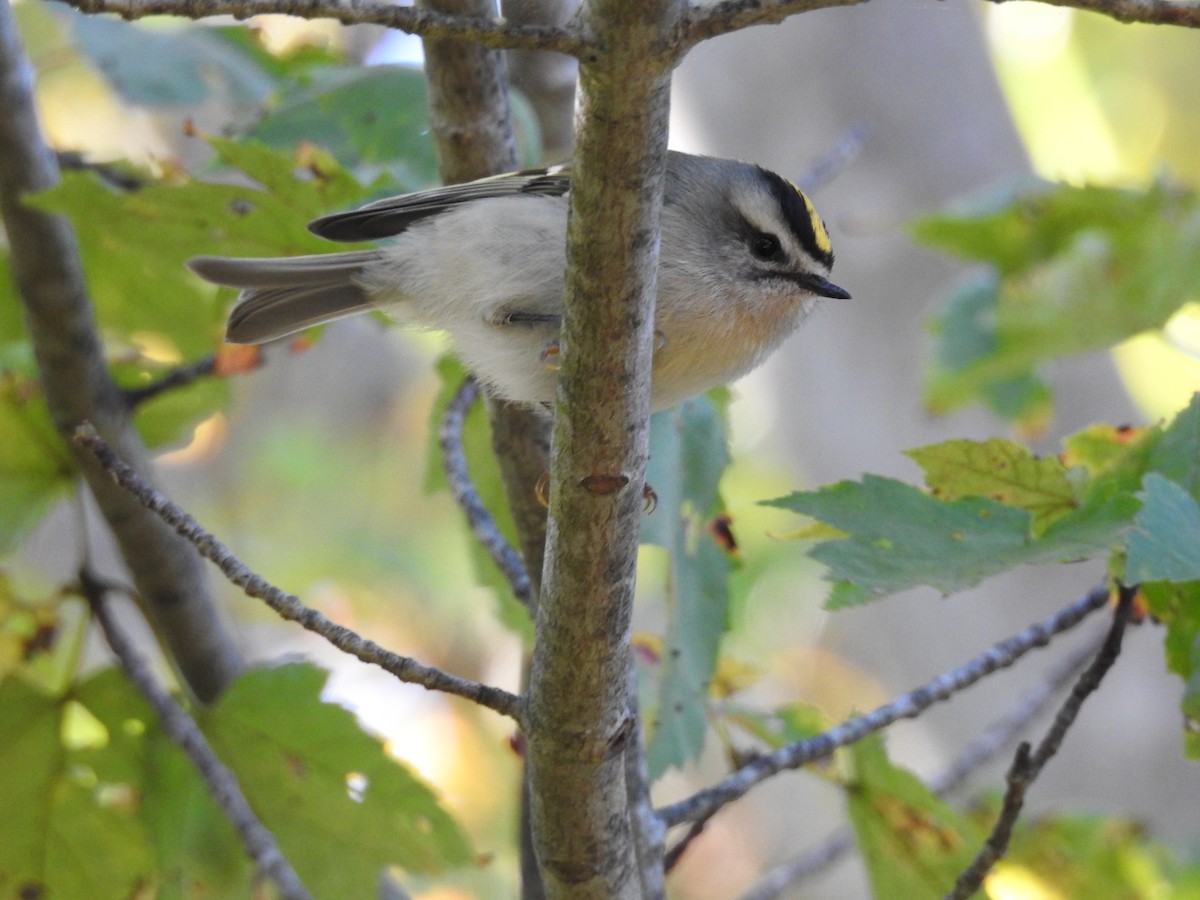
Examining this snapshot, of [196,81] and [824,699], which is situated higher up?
[824,699]

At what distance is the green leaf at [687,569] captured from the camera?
167 cm

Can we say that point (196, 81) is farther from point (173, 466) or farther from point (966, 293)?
point (173, 466)

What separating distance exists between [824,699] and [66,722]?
5.13 metres

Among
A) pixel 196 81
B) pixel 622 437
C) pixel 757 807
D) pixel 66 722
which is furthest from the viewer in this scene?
pixel 757 807

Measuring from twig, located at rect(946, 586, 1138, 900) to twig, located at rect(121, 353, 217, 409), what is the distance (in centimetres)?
143

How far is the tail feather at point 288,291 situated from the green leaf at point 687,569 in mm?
666

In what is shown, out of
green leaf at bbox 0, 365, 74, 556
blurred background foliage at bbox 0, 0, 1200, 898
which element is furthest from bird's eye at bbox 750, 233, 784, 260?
green leaf at bbox 0, 365, 74, 556

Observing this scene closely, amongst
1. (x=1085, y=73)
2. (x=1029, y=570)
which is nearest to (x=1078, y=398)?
(x=1029, y=570)

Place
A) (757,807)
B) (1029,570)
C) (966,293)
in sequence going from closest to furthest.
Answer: (966,293)
(1029,570)
(757,807)

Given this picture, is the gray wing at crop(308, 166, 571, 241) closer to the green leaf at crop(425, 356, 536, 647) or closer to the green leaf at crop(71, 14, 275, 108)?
the green leaf at crop(425, 356, 536, 647)

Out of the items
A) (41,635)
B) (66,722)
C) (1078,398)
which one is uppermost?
(1078,398)

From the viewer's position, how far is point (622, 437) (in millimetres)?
1092

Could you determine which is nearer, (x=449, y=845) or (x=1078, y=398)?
(x=449, y=845)

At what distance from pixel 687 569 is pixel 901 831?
473 millimetres
